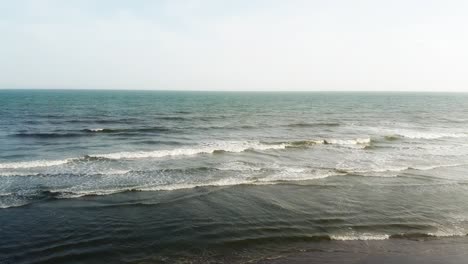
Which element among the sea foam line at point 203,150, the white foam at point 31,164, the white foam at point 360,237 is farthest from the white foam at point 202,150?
the white foam at point 360,237

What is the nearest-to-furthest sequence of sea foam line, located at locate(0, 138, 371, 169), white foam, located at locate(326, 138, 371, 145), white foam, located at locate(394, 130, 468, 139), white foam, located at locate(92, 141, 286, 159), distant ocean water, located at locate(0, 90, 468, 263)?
distant ocean water, located at locate(0, 90, 468, 263)
sea foam line, located at locate(0, 138, 371, 169)
white foam, located at locate(92, 141, 286, 159)
white foam, located at locate(326, 138, 371, 145)
white foam, located at locate(394, 130, 468, 139)

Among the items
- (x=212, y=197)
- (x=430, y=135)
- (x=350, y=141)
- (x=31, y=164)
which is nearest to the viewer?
(x=212, y=197)

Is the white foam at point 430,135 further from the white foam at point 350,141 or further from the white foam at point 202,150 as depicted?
the white foam at point 202,150

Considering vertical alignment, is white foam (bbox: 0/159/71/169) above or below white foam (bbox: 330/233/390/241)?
above

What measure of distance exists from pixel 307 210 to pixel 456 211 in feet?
20.0

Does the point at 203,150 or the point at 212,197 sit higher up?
the point at 203,150

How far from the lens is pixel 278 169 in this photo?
22.2 meters

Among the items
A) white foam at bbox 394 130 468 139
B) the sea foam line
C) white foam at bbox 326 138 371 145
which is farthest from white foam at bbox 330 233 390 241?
white foam at bbox 394 130 468 139

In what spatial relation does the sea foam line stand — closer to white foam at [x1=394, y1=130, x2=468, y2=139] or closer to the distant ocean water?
the distant ocean water

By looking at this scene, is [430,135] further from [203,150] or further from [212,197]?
[212,197]

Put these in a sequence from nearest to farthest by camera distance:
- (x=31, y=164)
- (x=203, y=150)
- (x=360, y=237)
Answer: (x=360, y=237) < (x=31, y=164) < (x=203, y=150)

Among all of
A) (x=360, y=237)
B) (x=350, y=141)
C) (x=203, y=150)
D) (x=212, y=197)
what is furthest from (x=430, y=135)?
(x=360, y=237)

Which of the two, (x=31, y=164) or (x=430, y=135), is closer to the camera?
(x=31, y=164)

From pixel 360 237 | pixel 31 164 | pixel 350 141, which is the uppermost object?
pixel 350 141
